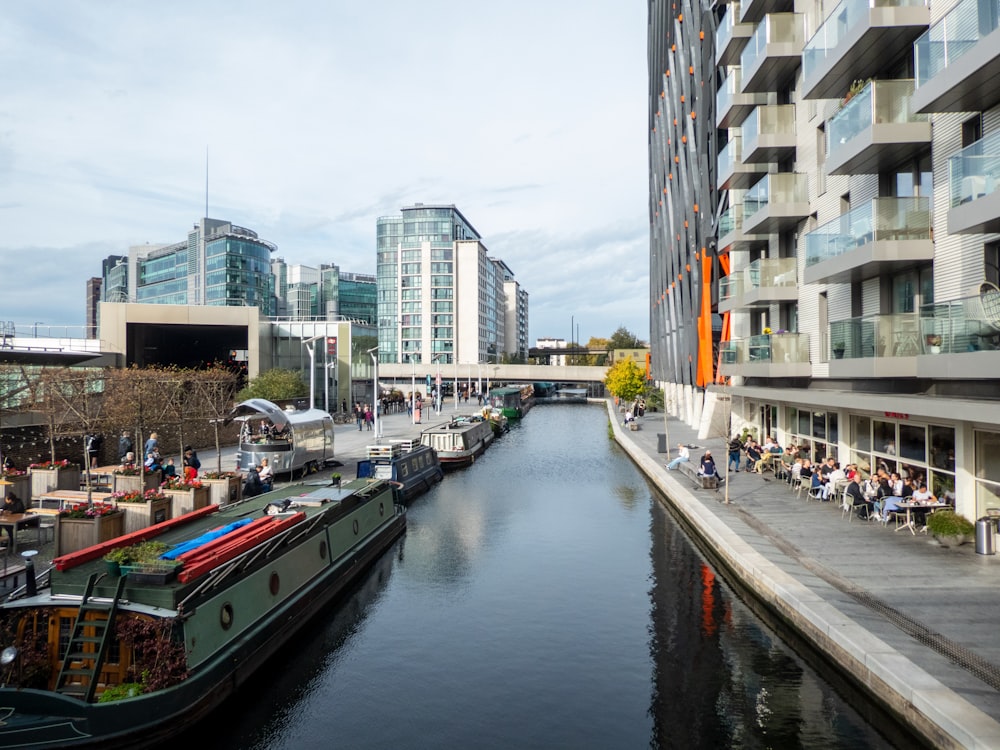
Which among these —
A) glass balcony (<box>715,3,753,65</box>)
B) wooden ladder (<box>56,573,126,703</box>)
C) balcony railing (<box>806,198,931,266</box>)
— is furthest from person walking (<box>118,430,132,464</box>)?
glass balcony (<box>715,3,753,65</box>)

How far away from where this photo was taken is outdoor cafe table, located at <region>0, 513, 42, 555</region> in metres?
16.2

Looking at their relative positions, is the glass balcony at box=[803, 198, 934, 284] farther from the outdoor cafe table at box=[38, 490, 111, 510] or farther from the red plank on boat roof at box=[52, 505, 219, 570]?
the outdoor cafe table at box=[38, 490, 111, 510]

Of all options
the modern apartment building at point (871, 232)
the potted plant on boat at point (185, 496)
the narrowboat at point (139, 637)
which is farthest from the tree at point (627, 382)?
the narrowboat at point (139, 637)

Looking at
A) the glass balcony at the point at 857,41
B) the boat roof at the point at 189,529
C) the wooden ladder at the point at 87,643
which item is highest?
the glass balcony at the point at 857,41

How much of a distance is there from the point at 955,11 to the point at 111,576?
18.4 m

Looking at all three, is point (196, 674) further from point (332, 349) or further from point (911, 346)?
point (332, 349)

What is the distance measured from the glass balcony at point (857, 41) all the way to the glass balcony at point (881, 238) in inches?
159

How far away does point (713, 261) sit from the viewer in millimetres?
45500

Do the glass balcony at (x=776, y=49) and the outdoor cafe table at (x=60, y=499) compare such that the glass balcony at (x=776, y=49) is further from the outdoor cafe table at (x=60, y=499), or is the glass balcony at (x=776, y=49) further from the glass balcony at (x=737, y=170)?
the outdoor cafe table at (x=60, y=499)

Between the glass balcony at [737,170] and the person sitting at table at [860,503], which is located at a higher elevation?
the glass balcony at [737,170]

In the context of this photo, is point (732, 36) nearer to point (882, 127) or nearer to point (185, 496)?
point (882, 127)

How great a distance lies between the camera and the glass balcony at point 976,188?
13.1 metres

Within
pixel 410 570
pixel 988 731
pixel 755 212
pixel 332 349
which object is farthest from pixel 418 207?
pixel 988 731

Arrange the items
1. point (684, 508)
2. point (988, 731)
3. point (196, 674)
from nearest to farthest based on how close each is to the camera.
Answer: point (988, 731)
point (196, 674)
point (684, 508)
